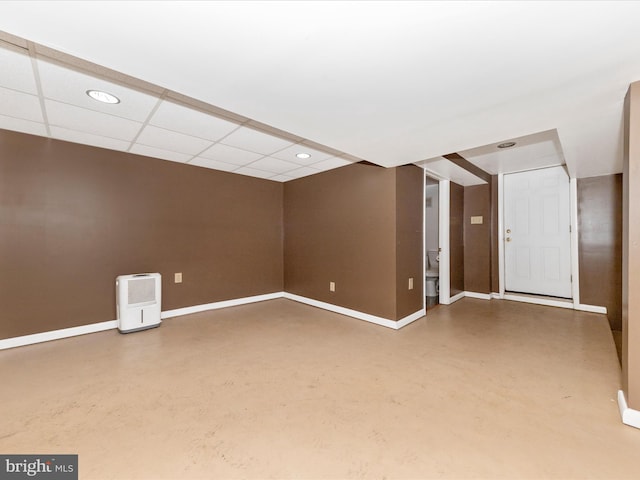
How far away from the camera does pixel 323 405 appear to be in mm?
1855

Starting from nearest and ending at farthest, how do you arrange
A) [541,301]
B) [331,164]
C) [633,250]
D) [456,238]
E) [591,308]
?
[633,250] → [331,164] → [591,308] → [541,301] → [456,238]

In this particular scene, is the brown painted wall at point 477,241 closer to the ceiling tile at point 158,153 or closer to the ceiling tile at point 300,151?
the ceiling tile at point 300,151

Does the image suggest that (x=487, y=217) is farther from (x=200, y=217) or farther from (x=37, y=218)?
(x=37, y=218)

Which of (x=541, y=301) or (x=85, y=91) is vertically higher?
(x=85, y=91)

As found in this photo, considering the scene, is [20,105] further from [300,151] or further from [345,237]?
[345,237]

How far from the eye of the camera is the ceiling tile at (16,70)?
62.8 inches

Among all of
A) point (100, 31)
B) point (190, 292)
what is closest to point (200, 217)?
point (190, 292)

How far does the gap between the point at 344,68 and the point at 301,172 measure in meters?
2.88

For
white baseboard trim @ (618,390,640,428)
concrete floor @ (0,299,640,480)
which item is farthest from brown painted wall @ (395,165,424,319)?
white baseboard trim @ (618,390,640,428)

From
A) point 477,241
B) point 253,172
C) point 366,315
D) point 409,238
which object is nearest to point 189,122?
point 253,172

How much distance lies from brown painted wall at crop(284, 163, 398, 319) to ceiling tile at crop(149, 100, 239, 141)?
1800 mm

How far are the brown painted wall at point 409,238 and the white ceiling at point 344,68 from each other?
35.0 inches

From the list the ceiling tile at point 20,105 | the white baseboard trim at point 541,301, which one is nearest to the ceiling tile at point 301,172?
the ceiling tile at point 20,105

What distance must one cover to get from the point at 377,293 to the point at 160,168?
128 inches
